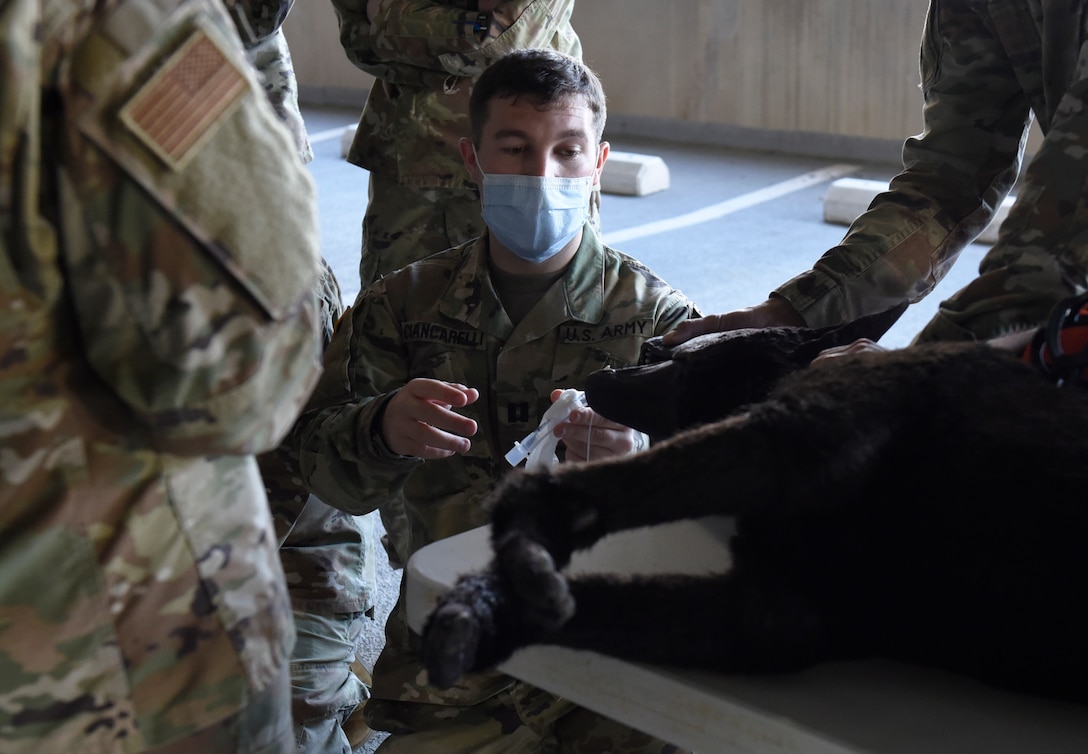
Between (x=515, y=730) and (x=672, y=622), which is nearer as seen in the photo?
(x=672, y=622)

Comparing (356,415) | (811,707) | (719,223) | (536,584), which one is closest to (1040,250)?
(811,707)

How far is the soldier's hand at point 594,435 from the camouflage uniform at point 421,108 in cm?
92

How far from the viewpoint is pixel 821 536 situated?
0.90m

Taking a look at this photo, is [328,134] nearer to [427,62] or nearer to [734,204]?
[734,204]

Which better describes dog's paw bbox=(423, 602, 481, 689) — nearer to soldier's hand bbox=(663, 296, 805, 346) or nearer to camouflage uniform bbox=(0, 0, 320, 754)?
camouflage uniform bbox=(0, 0, 320, 754)

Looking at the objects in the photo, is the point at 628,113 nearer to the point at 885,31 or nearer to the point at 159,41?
the point at 885,31

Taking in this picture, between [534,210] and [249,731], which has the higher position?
[534,210]

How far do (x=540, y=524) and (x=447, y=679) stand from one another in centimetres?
14

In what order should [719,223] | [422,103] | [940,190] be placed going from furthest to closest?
[719,223]
[422,103]
[940,190]

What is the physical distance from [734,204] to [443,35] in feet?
11.2

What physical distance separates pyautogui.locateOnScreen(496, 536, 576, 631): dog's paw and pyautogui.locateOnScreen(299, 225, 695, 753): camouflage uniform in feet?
2.31

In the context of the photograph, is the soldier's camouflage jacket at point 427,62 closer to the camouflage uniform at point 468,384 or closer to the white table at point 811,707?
the camouflage uniform at point 468,384

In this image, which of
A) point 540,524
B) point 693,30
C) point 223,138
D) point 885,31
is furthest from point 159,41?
point 693,30

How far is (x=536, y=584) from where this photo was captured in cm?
77
